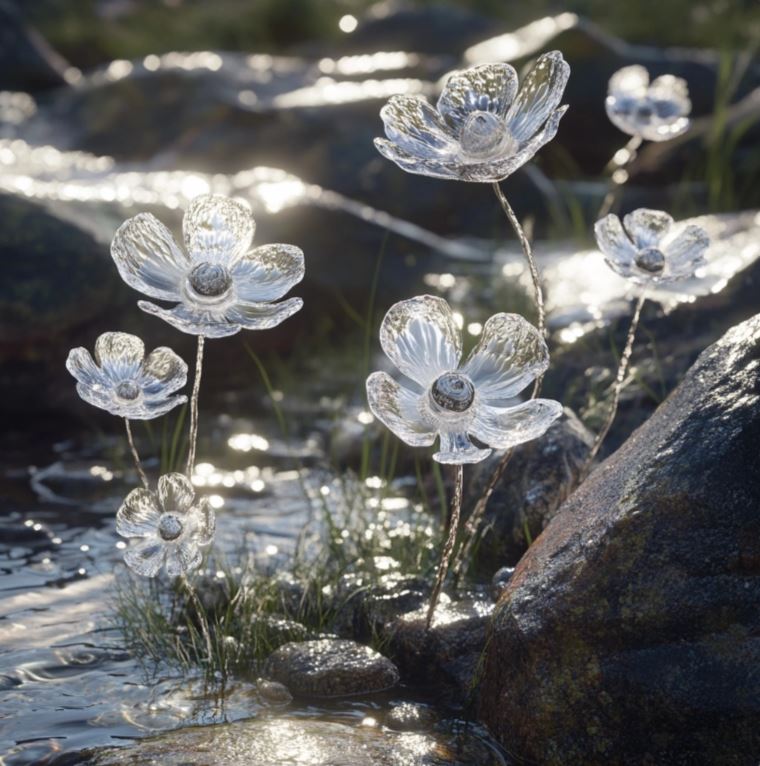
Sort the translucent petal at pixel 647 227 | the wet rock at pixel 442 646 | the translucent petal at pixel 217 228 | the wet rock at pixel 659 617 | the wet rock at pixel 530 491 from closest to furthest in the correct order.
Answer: the wet rock at pixel 659 617 < the translucent petal at pixel 217 228 < the wet rock at pixel 442 646 < the translucent petal at pixel 647 227 < the wet rock at pixel 530 491

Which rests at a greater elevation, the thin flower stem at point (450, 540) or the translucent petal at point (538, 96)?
the translucent petal at point (538, 96)

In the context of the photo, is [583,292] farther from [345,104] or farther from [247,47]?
[247,47]

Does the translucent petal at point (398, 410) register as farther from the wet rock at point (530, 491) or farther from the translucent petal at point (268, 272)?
the wet rock at point (530, 491)

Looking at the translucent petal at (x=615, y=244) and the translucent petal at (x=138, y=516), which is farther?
the translucent petal at (x=615, y=244)

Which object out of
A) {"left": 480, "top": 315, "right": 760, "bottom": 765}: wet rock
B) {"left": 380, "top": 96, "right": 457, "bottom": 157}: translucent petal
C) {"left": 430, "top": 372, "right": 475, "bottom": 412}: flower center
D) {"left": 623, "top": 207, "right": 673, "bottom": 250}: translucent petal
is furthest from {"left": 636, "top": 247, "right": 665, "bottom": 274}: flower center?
{"left": 430, "top": 372, "right": 475, "bottom": 412}: flower center

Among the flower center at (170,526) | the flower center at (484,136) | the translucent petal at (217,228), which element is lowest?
the flower center at (170,526)

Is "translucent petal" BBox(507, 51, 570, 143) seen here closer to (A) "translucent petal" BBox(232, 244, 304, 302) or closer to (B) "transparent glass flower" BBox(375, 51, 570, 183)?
(B) "transparent glass flower" BBox(375, 51, 570, 183)

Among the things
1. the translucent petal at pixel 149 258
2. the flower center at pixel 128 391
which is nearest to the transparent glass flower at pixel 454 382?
the translucent petal at pixel 149 258
